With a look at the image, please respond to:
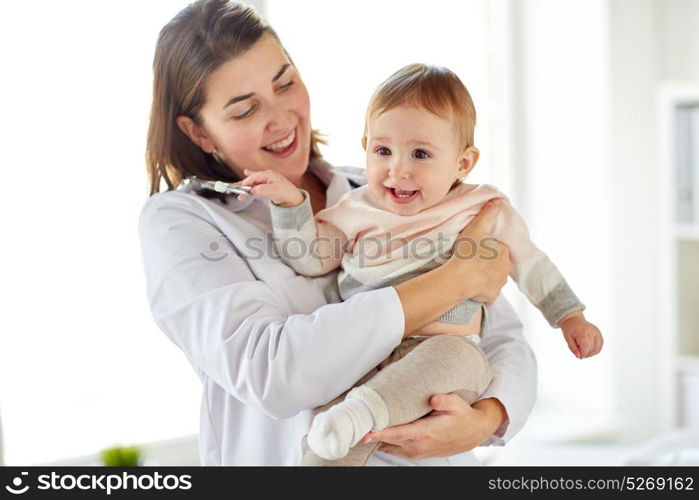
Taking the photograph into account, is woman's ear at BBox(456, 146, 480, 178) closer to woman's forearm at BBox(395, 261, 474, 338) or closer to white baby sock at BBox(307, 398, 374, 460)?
woman's forearm at BBox(395, 261, 474, 338)

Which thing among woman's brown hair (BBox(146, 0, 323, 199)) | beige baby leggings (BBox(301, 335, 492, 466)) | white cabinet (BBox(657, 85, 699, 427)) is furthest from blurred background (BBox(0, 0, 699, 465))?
beige baby leggings (BBox(301, 335, 492, 466))

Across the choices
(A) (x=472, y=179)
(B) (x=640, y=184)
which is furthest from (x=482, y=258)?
(B) (x=640, y=184)

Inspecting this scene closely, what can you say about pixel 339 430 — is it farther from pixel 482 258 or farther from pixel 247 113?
pixel 247 113

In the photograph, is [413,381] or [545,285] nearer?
[413,381]

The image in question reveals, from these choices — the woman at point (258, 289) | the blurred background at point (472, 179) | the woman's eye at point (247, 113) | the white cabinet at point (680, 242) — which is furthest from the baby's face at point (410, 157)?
the white cabinet at point (680, 242)

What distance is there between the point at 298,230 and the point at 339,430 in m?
0.36

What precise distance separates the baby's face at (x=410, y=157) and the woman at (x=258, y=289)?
0.33ft

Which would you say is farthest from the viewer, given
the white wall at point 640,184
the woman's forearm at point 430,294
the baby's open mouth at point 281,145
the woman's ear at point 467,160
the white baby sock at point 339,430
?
the white wall at point 640,184

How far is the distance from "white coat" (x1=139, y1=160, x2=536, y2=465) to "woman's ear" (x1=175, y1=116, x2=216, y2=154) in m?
0.08

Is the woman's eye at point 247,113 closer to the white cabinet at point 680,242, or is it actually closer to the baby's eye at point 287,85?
the baby's eye at point 287,85

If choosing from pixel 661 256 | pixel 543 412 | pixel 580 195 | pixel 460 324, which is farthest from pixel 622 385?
pixel 460 324

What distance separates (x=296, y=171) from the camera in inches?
52.6

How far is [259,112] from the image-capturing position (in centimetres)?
127

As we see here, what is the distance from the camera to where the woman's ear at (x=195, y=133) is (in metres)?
1.32
